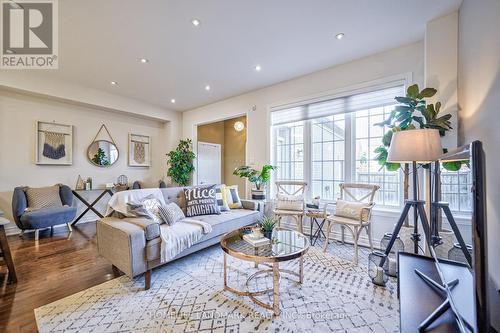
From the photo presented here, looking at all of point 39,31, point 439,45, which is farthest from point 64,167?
point 439,45

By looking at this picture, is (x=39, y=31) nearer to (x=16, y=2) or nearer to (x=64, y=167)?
(x=16, y=2)

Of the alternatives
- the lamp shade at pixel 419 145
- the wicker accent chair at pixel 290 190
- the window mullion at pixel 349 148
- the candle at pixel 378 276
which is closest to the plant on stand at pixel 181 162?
the wicker accent chair at pixel 290 190

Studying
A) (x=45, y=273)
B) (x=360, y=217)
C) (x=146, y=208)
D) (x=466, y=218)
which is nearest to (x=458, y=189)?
(x=466, y=218)

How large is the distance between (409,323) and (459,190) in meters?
0.63

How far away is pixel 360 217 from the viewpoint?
268 centimetres

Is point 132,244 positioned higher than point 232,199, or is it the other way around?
point 232,199

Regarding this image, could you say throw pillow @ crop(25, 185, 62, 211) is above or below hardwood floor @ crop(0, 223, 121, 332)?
→ above

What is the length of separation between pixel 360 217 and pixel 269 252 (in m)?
1.49

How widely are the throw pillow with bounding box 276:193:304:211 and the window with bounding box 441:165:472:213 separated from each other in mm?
2274

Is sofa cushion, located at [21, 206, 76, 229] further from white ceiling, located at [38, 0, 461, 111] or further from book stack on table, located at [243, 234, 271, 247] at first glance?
book stack on table, located at [243, 234, 271, 247]

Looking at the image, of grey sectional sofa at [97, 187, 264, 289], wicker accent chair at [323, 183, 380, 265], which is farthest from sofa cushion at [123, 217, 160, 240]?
wicker accent chair at [323, 183, 380, 265]

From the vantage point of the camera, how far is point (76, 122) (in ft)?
14.9

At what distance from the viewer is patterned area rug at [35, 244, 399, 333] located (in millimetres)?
1562

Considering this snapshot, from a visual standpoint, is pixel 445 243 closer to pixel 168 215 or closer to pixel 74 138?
pixel 168 215
